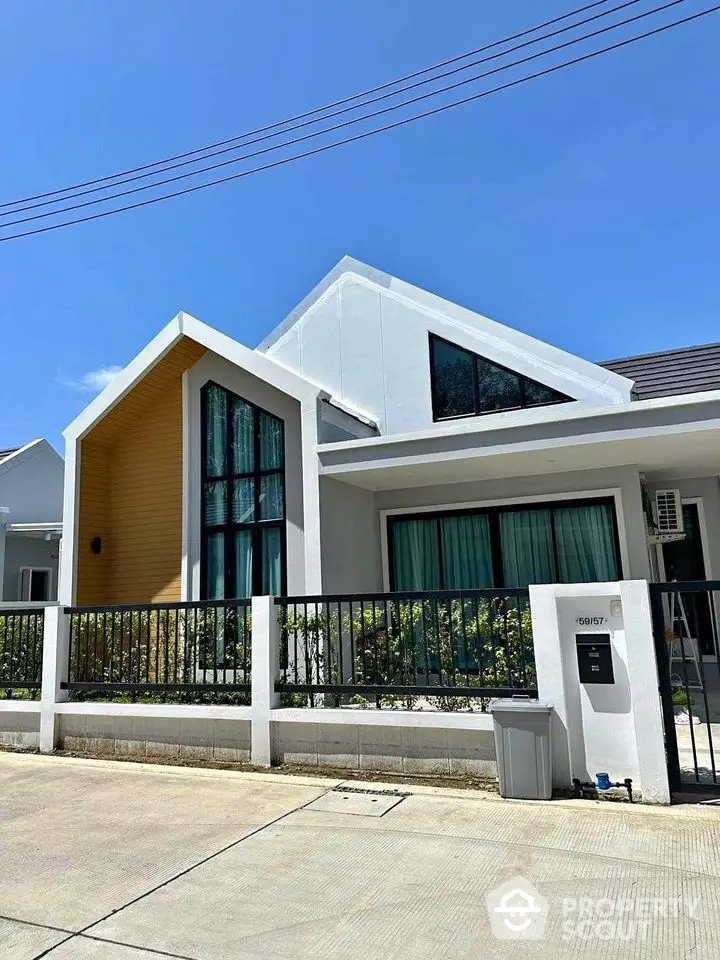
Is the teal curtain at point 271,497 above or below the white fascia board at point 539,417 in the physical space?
below

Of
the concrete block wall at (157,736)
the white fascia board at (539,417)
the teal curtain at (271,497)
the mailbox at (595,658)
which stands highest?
the white fascia board at (539,417)

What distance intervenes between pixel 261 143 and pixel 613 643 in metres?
9.92

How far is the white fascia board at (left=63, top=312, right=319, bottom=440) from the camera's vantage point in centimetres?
1055

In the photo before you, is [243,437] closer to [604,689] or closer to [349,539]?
[349,539]

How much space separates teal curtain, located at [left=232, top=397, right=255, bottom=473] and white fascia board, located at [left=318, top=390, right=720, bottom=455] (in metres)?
1.78

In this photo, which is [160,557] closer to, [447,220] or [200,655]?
[200,655]

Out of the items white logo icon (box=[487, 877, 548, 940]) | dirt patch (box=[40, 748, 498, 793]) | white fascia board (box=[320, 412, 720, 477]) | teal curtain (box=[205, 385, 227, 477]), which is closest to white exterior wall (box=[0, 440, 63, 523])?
teal curtain (box=[205, 385, 227, 477])

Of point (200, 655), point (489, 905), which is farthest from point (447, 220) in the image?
point (489, 905)

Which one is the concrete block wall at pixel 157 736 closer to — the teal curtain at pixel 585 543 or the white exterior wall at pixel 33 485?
the teal curtain at pixel 585 543

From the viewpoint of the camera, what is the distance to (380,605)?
24.9 feet

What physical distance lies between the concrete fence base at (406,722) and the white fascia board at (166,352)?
13.2 feet

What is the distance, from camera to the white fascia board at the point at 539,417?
Result: 8.17 m

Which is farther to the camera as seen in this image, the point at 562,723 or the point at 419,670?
the point at 419,670

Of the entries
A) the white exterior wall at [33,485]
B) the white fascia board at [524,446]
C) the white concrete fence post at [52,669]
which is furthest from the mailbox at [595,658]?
the white exterior wall at [33,485]
